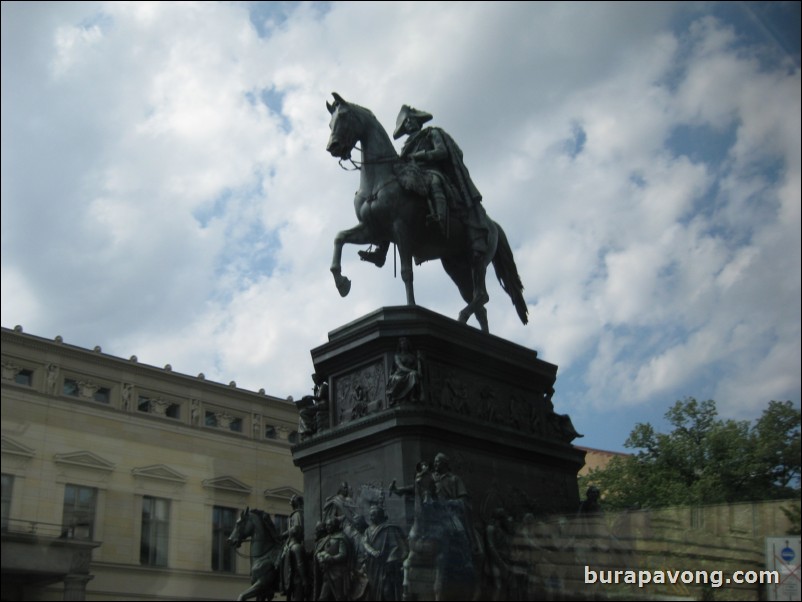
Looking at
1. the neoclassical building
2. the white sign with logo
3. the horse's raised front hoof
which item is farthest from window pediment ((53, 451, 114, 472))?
the white sign with logo

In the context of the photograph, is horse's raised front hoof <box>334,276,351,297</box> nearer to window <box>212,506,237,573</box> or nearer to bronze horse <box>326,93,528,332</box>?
bronze horse <box>326,93,528,332</box>

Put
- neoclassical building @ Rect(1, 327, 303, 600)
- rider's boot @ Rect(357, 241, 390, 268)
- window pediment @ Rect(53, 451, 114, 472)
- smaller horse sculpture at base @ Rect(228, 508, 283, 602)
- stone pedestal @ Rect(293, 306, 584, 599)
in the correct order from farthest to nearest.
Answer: rider's boot @ Rect(357, 241, 390, 268), window pediment @ Rect(53, 451, 114, 472), neoclassical building @ Rect(1, 327, 303, 600), smaller horse sculpture at base @ Rect(228, 508, 283, 602), stone pedestal @ Rect(293, 306, 584, 599)

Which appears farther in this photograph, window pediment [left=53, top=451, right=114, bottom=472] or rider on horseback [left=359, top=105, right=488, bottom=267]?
rider on horseback [left=359, top=105, right=488, bottom=267]

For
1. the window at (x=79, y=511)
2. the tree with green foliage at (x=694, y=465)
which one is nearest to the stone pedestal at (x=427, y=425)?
the window at (x=79, y=511)

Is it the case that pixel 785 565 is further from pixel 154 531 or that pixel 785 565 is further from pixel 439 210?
pixel 154 531

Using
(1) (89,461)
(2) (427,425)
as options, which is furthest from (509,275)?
(1) (89,461)

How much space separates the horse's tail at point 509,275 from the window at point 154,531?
705cm

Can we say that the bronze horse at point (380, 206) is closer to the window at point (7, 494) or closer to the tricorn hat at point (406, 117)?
the tricorn hat at point (406, 117)

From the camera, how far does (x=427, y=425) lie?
42.4 feet

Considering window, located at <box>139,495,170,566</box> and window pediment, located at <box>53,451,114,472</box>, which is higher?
window pediment, located at <box>53,451,114,472</box>

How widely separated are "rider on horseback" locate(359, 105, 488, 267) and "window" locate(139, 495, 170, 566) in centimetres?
513

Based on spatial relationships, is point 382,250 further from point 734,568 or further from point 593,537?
point 734,568

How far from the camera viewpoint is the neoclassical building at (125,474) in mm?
13805

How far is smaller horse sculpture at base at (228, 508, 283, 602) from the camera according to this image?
13625mm
